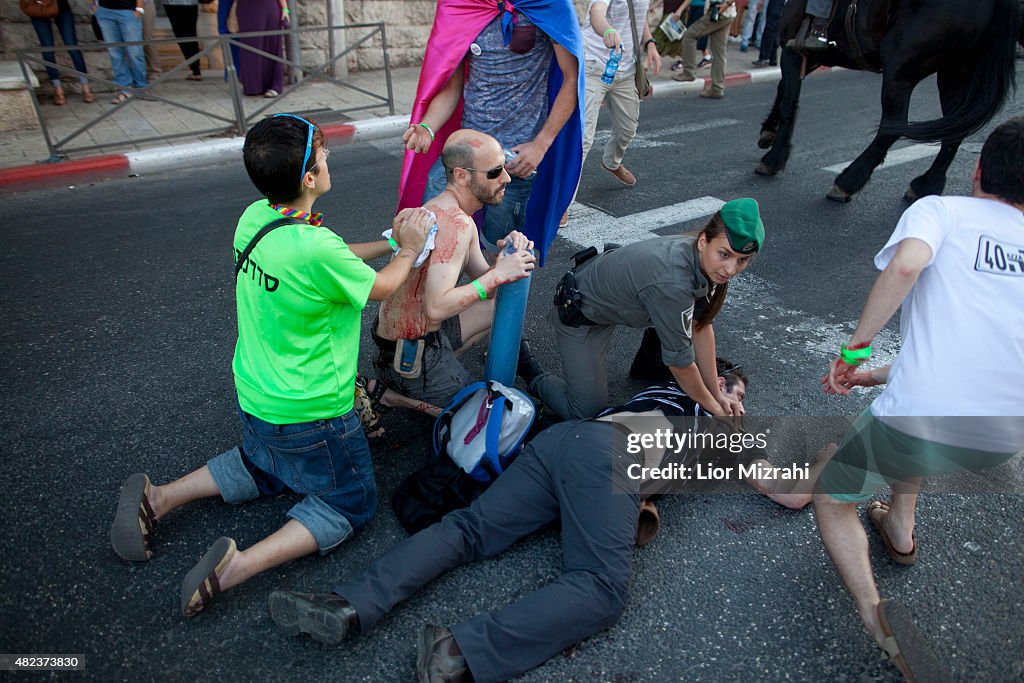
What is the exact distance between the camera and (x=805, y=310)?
4.59m

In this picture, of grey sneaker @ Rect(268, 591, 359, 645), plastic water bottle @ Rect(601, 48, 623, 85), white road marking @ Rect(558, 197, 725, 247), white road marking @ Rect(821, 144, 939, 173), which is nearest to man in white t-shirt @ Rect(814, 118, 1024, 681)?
grey sneaker @ Rect(268, 591, 359, 645)

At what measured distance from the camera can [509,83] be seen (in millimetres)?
3627

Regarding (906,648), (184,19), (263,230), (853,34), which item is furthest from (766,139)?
(184,19)

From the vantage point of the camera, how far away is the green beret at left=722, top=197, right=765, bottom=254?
107 inches

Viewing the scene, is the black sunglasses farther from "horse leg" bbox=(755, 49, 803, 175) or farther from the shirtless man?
"horse leg" bbox=(755, 49, 803, 175)

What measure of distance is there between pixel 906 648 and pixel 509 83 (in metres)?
2.88

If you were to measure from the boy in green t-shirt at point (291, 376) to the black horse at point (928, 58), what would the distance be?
474 cm

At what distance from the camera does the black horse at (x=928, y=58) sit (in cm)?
543

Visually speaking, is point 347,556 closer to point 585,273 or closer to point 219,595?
point 219,595

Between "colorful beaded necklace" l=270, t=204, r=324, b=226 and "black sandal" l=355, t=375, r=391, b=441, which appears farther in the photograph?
"black sandal" l=355, t=375, r=391, b=441

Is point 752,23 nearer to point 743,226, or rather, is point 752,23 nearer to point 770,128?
point 770,128

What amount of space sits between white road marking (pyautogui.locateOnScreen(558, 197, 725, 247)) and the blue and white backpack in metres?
2.41

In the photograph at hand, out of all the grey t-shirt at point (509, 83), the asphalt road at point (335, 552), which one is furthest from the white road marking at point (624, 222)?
the grey t-shirt at point (509, 83)

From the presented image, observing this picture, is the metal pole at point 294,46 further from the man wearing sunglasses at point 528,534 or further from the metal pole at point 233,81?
the man wearing sunglasses at point 528,534
